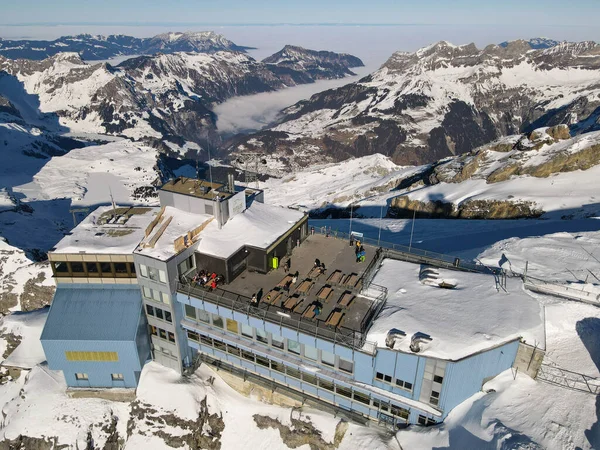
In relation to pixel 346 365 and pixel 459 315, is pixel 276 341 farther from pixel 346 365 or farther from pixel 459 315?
pixel 459 315

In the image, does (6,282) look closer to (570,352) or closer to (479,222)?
(570,352)

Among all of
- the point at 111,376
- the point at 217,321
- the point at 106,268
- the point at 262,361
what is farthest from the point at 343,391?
the point at 106,268

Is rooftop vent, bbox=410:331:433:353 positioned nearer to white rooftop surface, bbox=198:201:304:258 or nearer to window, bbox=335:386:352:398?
window, bbox=335:386:352:398

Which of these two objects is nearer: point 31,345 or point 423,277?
point 423,277

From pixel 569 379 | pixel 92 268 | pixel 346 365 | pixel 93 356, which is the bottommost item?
pixel 93 356

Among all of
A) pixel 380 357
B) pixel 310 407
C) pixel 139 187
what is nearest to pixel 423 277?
pixel 380 357

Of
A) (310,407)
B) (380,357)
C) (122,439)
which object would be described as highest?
(380,357)
